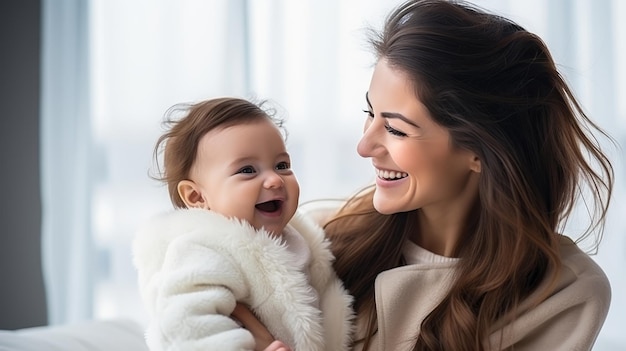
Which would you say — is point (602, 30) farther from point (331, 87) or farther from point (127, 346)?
point (127, 346)

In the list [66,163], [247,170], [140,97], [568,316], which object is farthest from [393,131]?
[66,163]

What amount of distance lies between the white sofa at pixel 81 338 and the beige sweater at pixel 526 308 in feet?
1.98

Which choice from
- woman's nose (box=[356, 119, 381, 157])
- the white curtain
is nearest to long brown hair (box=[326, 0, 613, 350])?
woman's nose (box=[356, 119, 381, 157])

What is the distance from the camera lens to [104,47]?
10.5 ft

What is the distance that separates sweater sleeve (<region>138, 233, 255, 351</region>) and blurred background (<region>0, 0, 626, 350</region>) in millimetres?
1769

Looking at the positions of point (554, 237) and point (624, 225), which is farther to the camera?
point (624, 225)

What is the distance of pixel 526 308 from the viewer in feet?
5.39

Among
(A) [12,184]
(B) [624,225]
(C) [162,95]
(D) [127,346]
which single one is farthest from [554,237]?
(A) [12,184]

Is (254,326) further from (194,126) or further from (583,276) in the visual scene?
(583,276)

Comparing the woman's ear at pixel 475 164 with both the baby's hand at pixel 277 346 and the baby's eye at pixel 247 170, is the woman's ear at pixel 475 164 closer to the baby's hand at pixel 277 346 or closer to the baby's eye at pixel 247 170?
the baby's eye at pixel 247 170

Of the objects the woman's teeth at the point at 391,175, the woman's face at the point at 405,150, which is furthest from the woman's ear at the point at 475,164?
the woman's teeth at the point at 391,175

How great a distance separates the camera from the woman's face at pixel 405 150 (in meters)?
1.60

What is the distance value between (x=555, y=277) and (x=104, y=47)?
2179 mm

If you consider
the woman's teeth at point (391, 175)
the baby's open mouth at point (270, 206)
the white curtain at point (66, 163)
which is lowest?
the white curtain at point (66, 163)
